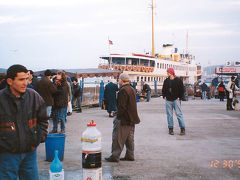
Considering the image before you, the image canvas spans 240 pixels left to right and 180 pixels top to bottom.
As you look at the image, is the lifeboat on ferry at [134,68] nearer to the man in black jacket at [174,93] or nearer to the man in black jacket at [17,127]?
the man in black jacket at [174,93]

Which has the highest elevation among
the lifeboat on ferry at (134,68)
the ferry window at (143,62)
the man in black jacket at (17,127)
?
the ferry window at (143,62)

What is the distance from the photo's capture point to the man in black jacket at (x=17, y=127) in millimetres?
Answer: 3195

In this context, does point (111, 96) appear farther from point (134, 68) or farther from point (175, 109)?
point (134, 68)

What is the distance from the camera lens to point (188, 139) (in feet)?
29.0

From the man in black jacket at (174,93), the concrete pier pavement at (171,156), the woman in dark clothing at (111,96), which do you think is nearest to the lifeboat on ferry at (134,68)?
the woman in dark clothing at (111,96)

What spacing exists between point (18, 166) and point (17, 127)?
435 mm

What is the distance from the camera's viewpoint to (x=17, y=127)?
322 centimetres

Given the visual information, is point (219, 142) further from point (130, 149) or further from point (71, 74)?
point (71, 74)

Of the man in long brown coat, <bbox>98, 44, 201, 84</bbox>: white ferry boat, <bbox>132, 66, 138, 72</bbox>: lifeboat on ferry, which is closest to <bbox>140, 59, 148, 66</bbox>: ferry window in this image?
<bbox>98, 44, 201, 84</bbox>: white ferry boat

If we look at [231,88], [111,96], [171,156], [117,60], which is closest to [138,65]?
[117,60]

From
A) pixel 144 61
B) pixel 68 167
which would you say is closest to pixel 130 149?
pixel 68 167

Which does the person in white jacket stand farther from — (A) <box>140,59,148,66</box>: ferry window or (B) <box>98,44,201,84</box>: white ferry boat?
(A) <box>140,59,148,66</box>: ferry window

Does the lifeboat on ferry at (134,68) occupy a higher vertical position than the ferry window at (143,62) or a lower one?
lower

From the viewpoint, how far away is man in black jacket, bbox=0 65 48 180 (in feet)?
10.5
